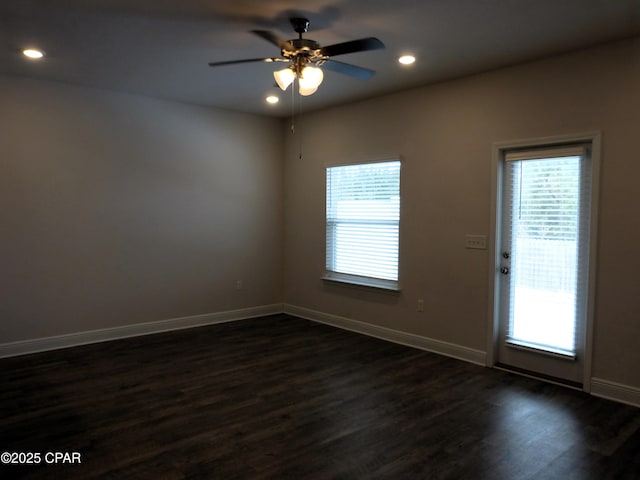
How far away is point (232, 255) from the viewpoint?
245 inches

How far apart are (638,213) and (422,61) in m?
2.10

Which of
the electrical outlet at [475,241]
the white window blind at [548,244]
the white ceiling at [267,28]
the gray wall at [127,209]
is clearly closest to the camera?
the white ceiling at [267,28]

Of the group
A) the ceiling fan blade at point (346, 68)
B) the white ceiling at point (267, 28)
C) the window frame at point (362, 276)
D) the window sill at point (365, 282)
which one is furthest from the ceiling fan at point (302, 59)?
the window sill at point (365, 282)

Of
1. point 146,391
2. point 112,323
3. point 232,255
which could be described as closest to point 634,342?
point 146,391

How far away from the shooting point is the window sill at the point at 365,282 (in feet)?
17.3

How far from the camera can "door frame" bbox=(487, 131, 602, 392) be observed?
3654mm

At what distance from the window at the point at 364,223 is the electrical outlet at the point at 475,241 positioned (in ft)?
2.90

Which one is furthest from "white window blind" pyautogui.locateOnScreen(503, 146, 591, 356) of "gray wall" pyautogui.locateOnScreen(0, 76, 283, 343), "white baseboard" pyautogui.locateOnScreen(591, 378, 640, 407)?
"gray wall" pyautogui.locateOnScreen(0, 76, 283, 343)

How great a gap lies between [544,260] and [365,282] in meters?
2.12

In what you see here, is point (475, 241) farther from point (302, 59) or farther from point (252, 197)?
point (252, 197)

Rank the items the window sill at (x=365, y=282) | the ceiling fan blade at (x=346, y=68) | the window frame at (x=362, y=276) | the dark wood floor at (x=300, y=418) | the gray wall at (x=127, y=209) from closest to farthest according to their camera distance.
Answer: the dark wood floor at (x=300, y=418)
the ceiling fan blade at (x=346, y=68)
the gray wall at (x=127, y=209)
the window frame at (x=362, y=276)
the window sill at (x=365, y=282)

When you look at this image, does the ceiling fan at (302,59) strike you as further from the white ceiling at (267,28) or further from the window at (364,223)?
the window at (364,223)

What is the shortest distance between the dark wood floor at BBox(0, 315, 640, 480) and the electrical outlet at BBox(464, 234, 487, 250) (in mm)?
A: 1134

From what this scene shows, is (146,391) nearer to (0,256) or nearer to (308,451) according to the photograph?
(308,451)
